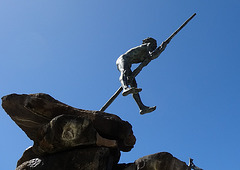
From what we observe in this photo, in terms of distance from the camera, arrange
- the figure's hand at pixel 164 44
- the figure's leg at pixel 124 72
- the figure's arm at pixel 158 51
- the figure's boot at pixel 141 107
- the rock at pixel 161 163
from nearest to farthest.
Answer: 1. the rock at pixel 161 163
2. the figure's boot at pixel 141 107
3. the figure's leg at pixel 124 72
4. the figure's arm at pixel 158 51
5. the figure's hand at pixel 164 44

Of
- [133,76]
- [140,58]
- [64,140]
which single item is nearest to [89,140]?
[64,140]

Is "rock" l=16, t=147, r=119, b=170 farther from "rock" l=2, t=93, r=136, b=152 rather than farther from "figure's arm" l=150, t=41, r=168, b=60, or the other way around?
"figure's arm" l=150, t=41, r=168, b=60

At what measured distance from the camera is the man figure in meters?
6.71

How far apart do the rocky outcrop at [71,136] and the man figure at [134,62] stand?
4.69 feet

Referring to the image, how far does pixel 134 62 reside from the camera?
7.41m

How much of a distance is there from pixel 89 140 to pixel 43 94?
116 cm

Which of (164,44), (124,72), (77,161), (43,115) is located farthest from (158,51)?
(77,161)

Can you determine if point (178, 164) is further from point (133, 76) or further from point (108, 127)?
point (133, 76)

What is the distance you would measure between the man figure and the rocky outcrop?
4.69ft

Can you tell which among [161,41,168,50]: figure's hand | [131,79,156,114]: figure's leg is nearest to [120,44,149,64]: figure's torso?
[161,41,168,50]: figure's hand

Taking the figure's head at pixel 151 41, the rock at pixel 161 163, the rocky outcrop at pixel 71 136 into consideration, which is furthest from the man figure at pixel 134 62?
the rock at pixel 161 163

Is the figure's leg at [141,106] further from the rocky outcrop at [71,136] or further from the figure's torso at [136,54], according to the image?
the rocky outcrop at [71,136]

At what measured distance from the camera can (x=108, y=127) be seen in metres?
5.12

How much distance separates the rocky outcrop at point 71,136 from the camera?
14.8 feet
